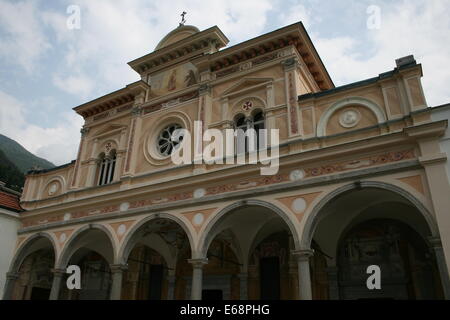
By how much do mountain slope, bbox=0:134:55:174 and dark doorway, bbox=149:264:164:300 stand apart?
178 ft

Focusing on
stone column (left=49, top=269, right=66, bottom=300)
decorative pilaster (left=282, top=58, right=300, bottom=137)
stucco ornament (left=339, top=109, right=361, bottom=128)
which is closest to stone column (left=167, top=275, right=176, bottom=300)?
stone column (left=49, top=269, right=66, bottom=300)

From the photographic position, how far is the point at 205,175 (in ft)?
40.0

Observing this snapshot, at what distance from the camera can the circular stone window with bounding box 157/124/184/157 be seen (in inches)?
574

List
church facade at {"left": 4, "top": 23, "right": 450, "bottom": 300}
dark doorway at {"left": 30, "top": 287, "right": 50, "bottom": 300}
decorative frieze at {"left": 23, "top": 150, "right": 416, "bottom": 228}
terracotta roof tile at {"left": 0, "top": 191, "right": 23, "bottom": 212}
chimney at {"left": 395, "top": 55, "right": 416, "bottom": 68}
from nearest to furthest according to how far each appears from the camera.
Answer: decorative frieze at {"left": 23, "top": 150, "right": 416, "bottom": 228} → church facade at {"left": 4, "top": 23, "right": 450, "bottom": 300} → chimney at {"left": 395, "top": 55, "right": 416, "bottom": 68} → terracotta roof tile at {"left": 0, "top": 191, "right": 23, "bottom": 212} → dark doorway at {"left": 30, "top": 287, "right": 50, "bottom": 300}

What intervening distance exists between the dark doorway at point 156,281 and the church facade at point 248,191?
64 millimetres

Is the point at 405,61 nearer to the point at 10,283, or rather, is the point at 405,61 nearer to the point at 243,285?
the point at 243,285

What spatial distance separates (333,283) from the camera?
11953mm

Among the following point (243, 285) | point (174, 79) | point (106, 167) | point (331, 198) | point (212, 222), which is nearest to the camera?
point (331, 198)

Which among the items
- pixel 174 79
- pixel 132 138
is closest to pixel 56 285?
pixel 132 138

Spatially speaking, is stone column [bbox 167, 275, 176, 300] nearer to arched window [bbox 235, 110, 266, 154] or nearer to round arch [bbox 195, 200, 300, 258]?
round arch [bbox 195, 200, 300, 258]

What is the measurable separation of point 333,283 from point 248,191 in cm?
413

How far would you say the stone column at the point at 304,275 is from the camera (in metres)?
9.24
